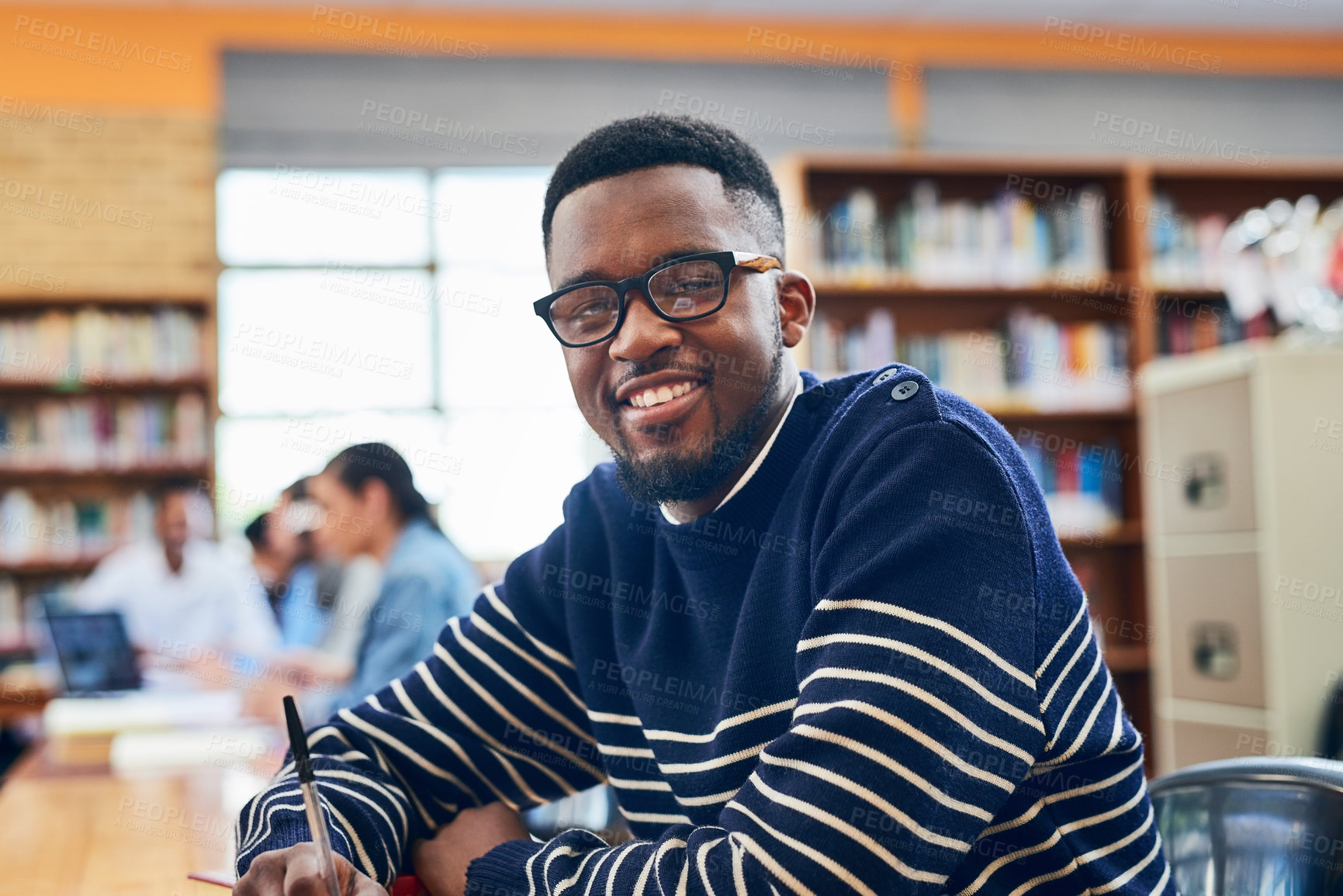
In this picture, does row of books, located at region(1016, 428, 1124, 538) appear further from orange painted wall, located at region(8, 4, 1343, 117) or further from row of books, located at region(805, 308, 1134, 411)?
→ orange painted wall, located at region(8, 4, 1343, 117)

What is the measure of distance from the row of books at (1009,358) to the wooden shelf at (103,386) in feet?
8.62

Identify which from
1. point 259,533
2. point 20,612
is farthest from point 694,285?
point 20,612

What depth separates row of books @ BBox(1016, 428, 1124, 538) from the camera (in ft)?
14.1

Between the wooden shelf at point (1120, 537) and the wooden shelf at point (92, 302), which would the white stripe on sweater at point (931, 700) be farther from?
the wooden shelf at point (92, 302)

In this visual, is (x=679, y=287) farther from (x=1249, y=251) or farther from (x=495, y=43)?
(x=495, y=43)

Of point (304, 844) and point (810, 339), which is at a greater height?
point (810, 339)

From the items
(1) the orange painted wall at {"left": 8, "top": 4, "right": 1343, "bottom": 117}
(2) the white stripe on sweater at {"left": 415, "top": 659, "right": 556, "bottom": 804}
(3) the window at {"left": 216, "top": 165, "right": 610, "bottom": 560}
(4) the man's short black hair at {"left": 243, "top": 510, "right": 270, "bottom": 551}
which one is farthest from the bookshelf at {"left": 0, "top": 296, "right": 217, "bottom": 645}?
(2) the white stripe on sweater at {"left": 415, "top": 659, "right": 556, "bottom": 804}

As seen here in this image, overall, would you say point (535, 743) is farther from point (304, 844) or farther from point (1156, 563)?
point (1156, 563)

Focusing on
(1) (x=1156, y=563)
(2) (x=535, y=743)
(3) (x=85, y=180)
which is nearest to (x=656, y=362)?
(2) (x=535, y=743)

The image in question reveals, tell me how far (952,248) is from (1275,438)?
1.65 meters

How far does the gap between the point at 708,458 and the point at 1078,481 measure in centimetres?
351

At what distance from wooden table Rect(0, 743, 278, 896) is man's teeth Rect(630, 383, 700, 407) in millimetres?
646

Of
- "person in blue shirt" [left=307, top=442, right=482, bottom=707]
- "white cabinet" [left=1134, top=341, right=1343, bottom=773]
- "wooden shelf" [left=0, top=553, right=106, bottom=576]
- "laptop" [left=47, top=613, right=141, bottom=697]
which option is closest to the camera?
"person in blue shirt" [left=307, top=442, right=482, bottom=707]

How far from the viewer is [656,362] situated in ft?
3.69
